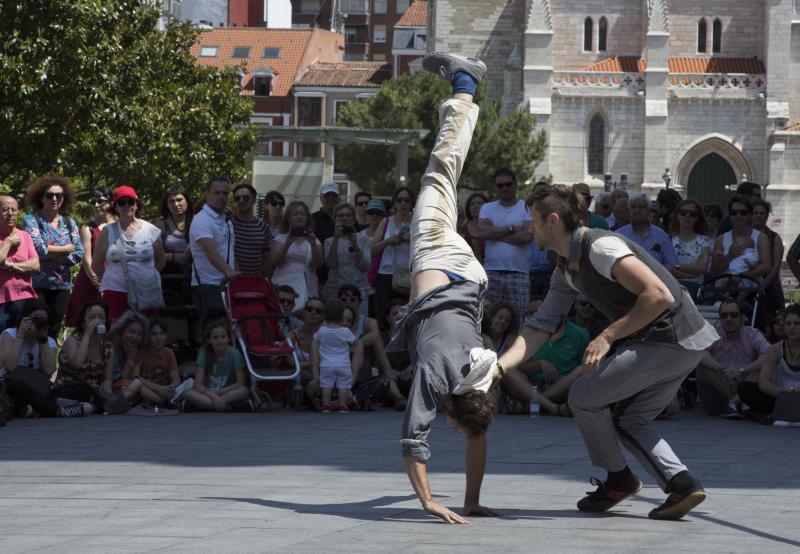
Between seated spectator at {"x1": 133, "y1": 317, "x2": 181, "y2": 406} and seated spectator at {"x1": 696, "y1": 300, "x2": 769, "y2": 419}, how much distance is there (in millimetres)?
4610

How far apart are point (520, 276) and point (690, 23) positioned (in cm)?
5956

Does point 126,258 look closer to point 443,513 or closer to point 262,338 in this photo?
point 262,338

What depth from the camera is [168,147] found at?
3484 cm

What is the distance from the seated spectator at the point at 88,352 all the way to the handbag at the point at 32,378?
0.95 ft

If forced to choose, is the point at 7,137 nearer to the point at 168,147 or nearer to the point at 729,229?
the point at 168,147

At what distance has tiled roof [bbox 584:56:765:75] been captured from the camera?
227ft

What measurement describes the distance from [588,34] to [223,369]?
59.8 metres

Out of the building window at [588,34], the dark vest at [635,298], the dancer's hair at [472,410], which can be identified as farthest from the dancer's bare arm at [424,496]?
the building window at [588,34]

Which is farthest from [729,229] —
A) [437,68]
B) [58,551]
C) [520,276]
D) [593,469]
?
[58,551]

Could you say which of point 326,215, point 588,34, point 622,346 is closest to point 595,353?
point 622,346

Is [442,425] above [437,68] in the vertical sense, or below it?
below

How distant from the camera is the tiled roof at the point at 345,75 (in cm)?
9644

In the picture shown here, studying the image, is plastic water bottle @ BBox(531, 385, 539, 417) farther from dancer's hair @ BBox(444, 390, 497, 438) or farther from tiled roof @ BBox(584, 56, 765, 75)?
tiled roof @ BBox(584, 56, 765, 75)

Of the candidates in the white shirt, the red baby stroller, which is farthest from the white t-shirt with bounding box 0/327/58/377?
the red baby stroller
